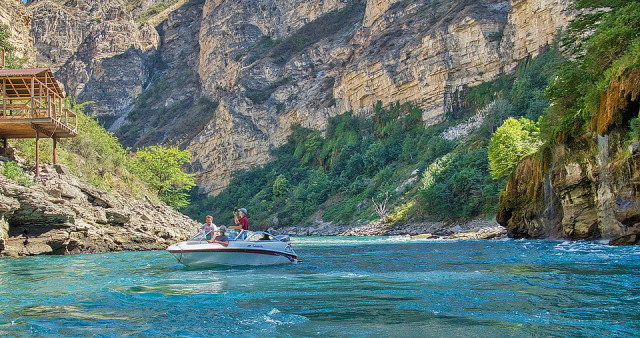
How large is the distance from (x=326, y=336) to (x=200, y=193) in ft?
301

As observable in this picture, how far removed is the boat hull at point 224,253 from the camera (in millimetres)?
15906

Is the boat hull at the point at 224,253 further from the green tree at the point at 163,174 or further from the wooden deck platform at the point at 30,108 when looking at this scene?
the green tree at the point at 163,174

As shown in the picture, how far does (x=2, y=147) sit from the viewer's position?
85.0 ft

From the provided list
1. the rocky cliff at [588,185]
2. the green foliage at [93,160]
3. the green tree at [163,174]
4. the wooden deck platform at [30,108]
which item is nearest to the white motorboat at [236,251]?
the rocky cliff at [588,185]

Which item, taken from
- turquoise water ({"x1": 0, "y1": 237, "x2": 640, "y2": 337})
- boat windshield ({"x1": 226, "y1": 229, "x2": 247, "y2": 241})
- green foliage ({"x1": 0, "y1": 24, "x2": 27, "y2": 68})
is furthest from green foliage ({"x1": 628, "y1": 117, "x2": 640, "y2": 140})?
green foliage ({"x1": 0, "y1": 24, "x2": 27, "y2": 68})

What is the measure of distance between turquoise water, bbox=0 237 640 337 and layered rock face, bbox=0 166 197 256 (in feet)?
16.4

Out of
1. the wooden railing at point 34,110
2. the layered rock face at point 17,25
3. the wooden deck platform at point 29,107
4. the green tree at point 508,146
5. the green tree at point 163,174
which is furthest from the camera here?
the green tree at point 163,174

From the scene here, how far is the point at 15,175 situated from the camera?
22.0 meters

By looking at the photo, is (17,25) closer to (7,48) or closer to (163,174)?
(7,48)

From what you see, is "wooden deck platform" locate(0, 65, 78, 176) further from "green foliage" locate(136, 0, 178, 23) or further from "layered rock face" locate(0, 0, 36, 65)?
"green foliage" locate(136, 0, 178, 23)

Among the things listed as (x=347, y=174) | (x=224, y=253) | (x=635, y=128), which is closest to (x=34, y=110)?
Result: (x=224, y=253)

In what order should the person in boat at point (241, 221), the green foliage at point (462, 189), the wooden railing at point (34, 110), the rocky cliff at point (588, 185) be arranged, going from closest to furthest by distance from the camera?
the person in boat at point (241, 221) < the rocky cliff at point (588, 185) < the wooden railing at point (34, 110) < the green foliage at point (462, 189)

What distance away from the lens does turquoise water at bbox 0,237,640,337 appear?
23.0ft

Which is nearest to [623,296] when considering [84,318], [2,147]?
[84,318]
